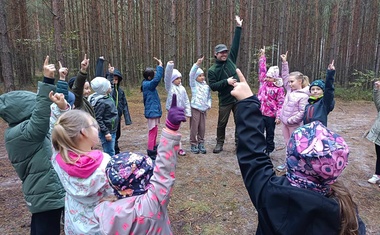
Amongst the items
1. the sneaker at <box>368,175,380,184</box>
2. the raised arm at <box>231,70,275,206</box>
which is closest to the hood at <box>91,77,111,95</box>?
the raised arm at <box>231,70,275,206</box>

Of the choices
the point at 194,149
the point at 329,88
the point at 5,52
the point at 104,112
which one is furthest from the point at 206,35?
the point at 329,88

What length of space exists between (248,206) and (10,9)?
16775mm

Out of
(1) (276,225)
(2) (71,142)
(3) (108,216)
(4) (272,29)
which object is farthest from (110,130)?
(4) (272,29)

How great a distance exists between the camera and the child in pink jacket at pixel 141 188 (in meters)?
1.59

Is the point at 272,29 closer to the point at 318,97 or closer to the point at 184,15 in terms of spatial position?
the point at 184,15

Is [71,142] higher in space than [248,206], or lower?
higher

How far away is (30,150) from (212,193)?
→ 2683 mm

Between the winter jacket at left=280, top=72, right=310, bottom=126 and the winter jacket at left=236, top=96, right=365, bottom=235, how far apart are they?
11.2 ft

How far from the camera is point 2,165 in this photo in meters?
5.43

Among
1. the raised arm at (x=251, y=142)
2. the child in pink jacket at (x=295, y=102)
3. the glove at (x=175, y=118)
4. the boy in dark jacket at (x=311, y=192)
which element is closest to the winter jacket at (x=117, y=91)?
the child in pink jacket at (x=295, y=102)

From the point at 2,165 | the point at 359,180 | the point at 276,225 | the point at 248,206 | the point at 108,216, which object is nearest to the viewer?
the point at 276,225

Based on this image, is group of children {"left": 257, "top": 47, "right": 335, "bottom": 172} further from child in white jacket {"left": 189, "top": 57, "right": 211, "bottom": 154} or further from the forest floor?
child in white jacket {"left": 189, "top": 57, "right": 211, "bottom": 154}

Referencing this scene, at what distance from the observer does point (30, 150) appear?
238cm

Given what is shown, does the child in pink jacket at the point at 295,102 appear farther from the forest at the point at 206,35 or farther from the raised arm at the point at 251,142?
the forest at the point at 206,35
